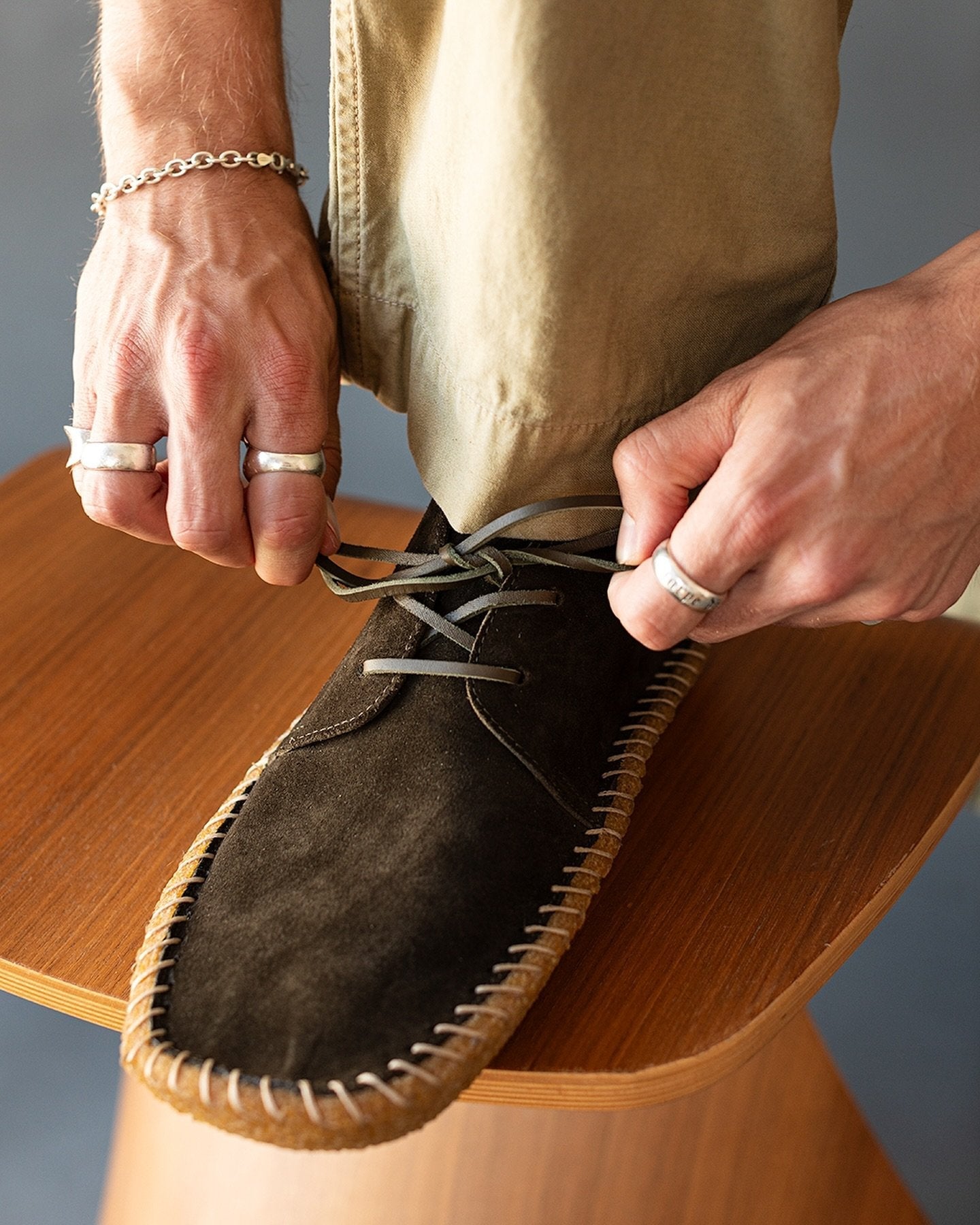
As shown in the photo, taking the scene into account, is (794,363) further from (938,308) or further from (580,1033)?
(580,1033)

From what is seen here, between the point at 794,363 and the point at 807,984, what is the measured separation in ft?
0.83

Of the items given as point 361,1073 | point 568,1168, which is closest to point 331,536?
point 361,1073

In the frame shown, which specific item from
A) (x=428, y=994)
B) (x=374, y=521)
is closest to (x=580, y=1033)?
(x=428, y=994)

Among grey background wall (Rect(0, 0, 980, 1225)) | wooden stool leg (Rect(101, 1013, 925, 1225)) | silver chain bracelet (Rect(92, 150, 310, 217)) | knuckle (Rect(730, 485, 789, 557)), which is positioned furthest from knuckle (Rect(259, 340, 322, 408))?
grey background wall (Rect(0, 0, 980, 1225))

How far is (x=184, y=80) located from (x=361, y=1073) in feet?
1.50

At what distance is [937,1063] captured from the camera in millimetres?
1144

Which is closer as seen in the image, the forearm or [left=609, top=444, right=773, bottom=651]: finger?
[left=609, top=444, right=773, bottom=651]: finger

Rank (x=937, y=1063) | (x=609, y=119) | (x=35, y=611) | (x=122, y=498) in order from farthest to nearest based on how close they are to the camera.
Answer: (x=937, y=1063) < (x=35, y=611) < (x=122, y=498) < (x=609, y=119)

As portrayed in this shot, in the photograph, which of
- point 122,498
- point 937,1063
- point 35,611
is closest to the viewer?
point 122,498

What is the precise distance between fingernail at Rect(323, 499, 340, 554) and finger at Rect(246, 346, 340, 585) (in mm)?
13

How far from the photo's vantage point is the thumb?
46 cm

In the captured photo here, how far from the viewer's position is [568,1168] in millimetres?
727

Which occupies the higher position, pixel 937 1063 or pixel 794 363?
pixel 794 363

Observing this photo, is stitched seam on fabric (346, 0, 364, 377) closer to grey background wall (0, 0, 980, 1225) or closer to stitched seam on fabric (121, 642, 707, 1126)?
stitched seam on fabric (121, 642, 707, 1126)
